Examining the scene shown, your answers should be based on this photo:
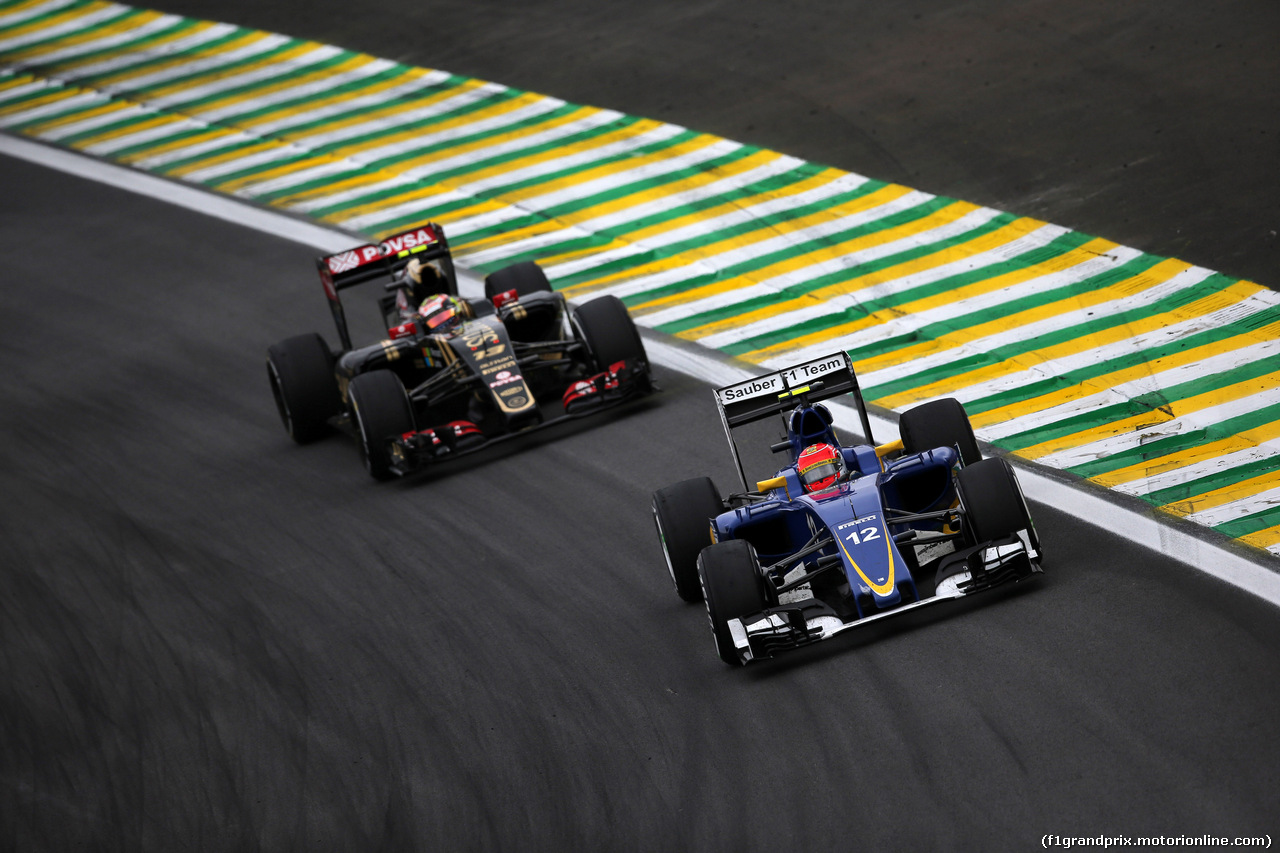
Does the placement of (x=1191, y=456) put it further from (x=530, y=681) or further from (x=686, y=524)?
(x=530, y=681)

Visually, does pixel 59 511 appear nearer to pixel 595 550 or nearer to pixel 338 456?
pixel 338 456

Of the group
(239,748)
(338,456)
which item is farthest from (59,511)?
(239,748)

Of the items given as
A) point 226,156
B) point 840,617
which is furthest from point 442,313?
point 226,156

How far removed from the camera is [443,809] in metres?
8.88

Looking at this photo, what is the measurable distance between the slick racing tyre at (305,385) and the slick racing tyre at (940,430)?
6.60 m

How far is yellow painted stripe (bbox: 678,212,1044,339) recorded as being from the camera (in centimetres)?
1603

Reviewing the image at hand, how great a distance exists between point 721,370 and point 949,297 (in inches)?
100

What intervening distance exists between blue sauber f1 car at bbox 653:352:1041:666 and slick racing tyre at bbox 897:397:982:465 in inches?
0.4

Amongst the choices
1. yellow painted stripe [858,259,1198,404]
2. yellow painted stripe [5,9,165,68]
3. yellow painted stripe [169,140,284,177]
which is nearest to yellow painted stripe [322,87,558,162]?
yellow painted stripe [169,140,284,177]

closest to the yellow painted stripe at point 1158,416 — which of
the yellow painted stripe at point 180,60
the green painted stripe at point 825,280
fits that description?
the green painted stripe at point 825,280

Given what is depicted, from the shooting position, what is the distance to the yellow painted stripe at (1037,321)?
13.5m

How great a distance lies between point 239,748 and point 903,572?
4.58 m

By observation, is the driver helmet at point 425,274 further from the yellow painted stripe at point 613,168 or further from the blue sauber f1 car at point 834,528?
the yellow painted stripe at point 613,168

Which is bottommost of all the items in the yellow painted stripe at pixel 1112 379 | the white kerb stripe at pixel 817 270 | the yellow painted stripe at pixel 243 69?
the yellow painted stripe at pixel 1112 379
